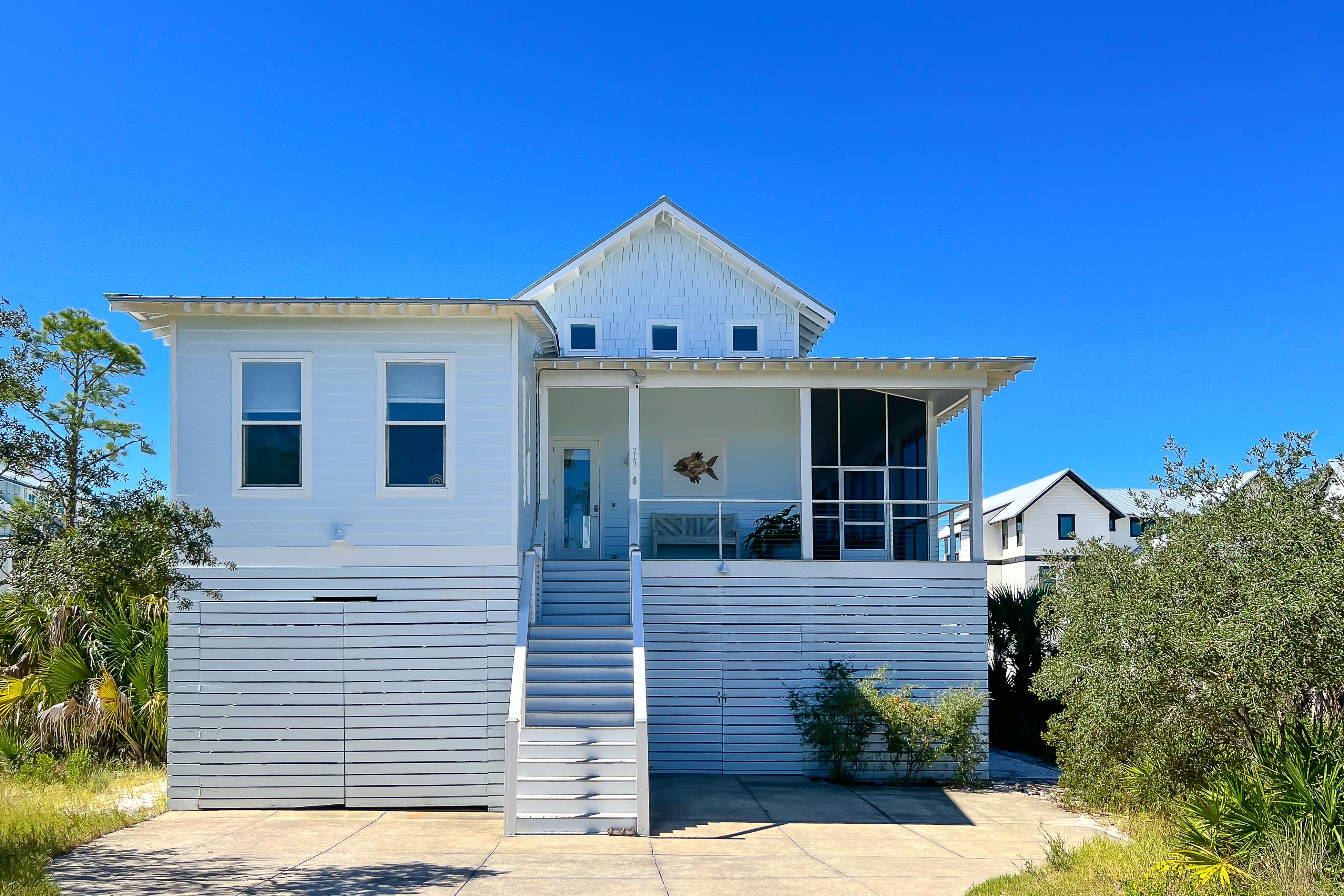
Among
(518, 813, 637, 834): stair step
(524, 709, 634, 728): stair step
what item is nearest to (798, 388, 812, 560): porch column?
(524, 709, 634, 728): stair step

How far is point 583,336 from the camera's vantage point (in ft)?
61.7

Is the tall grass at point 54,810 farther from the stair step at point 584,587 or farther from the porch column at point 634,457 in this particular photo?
the porch column at point 634,457

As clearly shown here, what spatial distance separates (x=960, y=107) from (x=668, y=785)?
47.9ft

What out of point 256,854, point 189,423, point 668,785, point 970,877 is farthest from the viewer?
point 668,785

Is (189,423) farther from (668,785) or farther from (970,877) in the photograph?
(970,877)

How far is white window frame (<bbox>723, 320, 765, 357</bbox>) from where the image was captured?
18797 millimetres

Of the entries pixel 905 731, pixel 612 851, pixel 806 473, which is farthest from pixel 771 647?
pixel 612 851

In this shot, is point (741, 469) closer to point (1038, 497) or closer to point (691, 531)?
point (691, 531)

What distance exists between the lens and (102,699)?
14.6 metres

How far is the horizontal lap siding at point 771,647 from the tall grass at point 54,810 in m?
6.80

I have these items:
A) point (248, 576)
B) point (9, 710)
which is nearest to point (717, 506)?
point (248, 576)

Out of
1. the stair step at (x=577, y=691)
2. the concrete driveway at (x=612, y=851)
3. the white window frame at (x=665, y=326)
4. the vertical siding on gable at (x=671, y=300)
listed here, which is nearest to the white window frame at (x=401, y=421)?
the stair step at (x=577, y=691)

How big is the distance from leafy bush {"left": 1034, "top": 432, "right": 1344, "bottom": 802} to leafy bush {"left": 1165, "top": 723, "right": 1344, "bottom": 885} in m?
0.39

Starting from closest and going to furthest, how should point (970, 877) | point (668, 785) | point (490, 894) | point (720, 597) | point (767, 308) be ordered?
point (490, 894) < point (970, 877) < point (668, 785) < point (720, 597) < point (767, 308)
